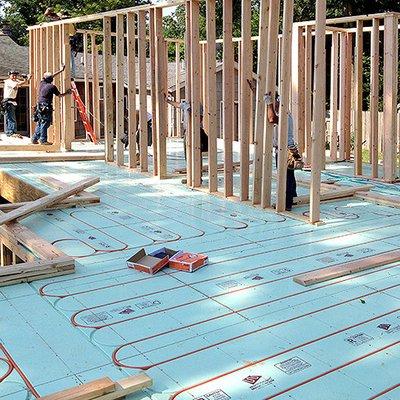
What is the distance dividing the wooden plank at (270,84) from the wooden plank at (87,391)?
15.1ft

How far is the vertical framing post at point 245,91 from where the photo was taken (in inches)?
293

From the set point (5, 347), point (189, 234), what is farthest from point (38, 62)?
point (5, 347)

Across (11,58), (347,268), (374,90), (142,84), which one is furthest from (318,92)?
(11,58)

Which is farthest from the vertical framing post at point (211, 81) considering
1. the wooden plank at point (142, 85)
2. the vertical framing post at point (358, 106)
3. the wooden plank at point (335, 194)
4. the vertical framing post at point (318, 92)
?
→ the vertical framing post at point (358, 106)

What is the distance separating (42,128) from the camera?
13.2 metres

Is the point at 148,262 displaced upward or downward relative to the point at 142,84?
downward

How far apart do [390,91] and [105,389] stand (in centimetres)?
756

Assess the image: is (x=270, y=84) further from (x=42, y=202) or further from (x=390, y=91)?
(x=42, y=202)

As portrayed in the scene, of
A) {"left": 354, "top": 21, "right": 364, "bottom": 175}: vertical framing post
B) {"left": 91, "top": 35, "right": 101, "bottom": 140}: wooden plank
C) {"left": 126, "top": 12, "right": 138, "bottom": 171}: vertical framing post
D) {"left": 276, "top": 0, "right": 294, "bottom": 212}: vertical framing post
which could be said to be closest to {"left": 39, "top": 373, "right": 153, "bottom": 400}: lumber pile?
{"left": 276, "top": 0, "right": 294, "bottom": 212}: vertical framing post

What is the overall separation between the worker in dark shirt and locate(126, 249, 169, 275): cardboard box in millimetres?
8122

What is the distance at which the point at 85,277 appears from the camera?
4910 millimetres

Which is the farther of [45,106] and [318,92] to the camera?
[45,106]

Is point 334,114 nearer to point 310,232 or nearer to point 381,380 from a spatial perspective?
point 310,232

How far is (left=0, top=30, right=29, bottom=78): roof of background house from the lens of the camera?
2083 cm
